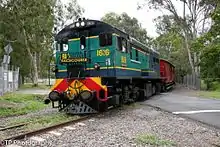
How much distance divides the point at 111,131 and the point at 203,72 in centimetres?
3244

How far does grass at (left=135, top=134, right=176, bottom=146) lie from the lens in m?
6.84

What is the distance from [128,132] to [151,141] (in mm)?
1185

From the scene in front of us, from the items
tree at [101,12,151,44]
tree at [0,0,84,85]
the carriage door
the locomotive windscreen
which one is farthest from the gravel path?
tree at [101,12,151,44]

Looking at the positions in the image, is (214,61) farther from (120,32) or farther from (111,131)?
(111,131)

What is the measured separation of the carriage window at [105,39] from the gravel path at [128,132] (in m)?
2.73

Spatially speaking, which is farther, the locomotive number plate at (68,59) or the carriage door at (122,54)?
the carriage door at (122,54)

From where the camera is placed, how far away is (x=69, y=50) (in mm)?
12539

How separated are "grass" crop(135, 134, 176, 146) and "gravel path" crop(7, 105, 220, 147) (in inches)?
2.3

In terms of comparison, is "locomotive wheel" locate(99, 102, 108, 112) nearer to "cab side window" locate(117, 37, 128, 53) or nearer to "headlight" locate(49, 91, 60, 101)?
"headlight" locate(49, 91, 60, 101)

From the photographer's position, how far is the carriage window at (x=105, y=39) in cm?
1189

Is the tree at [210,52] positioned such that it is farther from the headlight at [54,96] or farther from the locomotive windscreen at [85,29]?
the headlight at [54,96]

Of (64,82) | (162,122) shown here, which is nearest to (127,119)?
(162,122)

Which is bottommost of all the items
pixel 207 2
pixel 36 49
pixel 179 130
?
pixel 179 130

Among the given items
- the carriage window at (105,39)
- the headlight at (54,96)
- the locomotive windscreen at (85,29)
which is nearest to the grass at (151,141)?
the headlight at (54,96)
